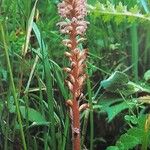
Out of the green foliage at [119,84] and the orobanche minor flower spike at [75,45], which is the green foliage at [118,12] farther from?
the orobanche minor flower spike at [75,45]

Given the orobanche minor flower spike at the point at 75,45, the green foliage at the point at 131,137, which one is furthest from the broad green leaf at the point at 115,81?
the orobanche minor flower spike at the point at 75,45

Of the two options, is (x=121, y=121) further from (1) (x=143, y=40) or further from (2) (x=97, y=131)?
(1) (x=143, y=40)

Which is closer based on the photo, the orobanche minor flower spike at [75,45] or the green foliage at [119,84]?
the orobanche minor flower spike at [75,45]

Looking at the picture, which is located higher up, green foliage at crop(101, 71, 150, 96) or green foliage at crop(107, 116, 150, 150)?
green foliage at crop(101, 71, 150, 96)

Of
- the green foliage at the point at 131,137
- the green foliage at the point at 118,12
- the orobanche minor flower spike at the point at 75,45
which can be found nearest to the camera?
the orobanche minor flower spike at the point at 75,45

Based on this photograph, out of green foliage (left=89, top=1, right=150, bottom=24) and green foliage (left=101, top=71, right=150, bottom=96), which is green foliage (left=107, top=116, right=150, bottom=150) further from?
green foliage (left=89, top=1, right=150, bottom=24)

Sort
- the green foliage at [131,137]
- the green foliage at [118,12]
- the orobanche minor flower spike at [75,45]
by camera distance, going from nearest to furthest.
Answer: the orobanche minor flower spike at [75,45], the green foliage at [131,137], the green foliage at [118,12]

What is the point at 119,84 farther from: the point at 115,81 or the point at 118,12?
the point at 118,12

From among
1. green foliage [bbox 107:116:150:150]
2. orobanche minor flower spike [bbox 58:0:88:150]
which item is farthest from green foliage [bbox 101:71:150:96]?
orobanche minor flower spike [bbox 58:0:88:150]

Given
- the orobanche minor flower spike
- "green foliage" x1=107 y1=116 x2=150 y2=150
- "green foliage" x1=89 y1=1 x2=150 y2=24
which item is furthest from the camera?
"green foliage" x1=89 y1=1 x2=150 y2=24

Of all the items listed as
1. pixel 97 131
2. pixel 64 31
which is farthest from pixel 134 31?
pixel 64 31

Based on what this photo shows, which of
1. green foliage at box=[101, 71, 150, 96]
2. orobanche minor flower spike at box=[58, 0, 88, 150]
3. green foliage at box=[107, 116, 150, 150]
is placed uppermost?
orobanche minor flower spike at box=[58, 0, 88, 150]
